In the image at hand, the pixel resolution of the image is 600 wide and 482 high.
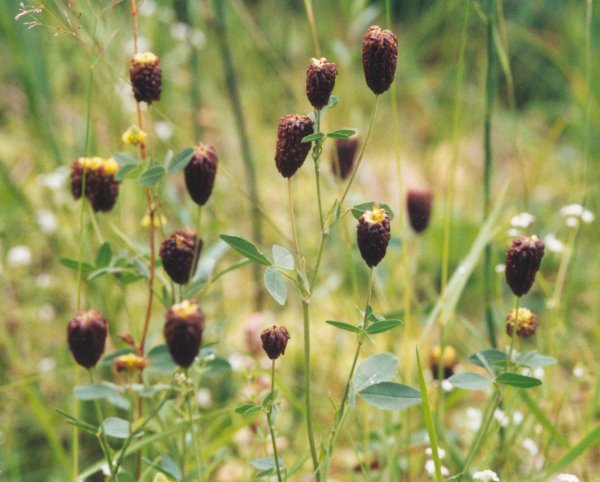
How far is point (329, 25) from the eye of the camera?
2146 millimetres

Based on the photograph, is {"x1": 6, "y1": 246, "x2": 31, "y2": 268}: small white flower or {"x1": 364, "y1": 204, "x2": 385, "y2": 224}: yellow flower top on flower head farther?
{"x1": 6, "y1": 246, "x2": 31, "y2": 268}: small white flower

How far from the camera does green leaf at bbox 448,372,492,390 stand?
0.75 m

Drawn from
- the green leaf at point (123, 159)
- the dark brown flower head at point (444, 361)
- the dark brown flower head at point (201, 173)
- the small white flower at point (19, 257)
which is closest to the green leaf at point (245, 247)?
the dark brown flower head at point (201, 173)

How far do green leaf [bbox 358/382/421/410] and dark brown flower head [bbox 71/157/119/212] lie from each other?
363mm

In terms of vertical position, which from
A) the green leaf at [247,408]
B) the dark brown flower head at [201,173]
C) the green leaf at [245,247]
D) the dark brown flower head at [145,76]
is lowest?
the green leaf at [247,408]

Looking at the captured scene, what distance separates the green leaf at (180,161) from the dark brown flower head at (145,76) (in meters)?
0.06

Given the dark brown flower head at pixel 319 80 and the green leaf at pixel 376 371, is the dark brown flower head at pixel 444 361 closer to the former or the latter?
the green leaf at pixel 376 371

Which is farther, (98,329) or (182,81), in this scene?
(182,81)

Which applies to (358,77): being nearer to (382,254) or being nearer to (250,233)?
(250,233)

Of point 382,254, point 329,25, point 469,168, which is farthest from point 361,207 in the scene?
point 329,25

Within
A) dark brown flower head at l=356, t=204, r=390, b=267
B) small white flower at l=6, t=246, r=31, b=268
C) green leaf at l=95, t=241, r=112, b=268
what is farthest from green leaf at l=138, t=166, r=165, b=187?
small white flower at l=6, t=246, r=31, b=268

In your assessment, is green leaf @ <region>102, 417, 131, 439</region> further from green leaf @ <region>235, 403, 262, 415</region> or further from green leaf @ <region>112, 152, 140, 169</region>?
green leaf @ <region>112, 152, 140, 169</region>

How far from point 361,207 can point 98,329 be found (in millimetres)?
275

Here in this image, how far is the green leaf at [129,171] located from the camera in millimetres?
810
